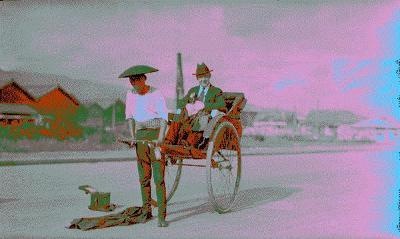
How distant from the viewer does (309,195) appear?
895cm

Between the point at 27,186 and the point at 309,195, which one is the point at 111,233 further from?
the point at 27,186

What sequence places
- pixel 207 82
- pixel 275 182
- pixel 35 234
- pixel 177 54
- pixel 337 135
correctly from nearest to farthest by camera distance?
pixel 35 234
pixel 207 82
pixel 177 54
pixel 275 182
pixel 337 135

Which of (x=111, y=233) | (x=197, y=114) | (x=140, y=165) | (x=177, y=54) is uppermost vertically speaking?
(x=177, y=54)

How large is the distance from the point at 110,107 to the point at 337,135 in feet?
51.5

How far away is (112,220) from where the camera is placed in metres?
6.18

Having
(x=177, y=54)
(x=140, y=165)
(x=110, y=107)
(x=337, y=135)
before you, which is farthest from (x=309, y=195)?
(x=337, y=135)

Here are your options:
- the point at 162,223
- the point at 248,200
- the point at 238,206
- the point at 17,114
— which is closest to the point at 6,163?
the point at 17,114

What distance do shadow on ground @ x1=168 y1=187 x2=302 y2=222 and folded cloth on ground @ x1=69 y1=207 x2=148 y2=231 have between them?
37 cm

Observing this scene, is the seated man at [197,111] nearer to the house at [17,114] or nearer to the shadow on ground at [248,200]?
the shadow on ground at [248,200]

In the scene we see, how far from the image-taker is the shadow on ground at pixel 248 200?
23.5 ft

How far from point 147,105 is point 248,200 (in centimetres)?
287

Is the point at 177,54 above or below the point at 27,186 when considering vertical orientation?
above

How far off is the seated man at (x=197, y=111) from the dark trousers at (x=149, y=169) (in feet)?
1.24

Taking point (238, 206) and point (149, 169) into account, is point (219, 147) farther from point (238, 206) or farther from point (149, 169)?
point (238, 206)
